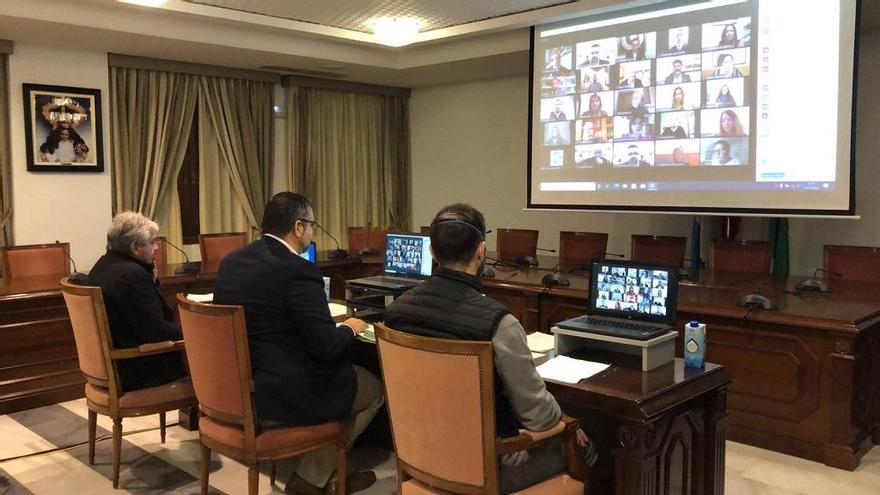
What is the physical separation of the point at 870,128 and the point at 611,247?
2312 millimetres

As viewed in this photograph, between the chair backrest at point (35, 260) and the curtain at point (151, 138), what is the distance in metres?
1.23

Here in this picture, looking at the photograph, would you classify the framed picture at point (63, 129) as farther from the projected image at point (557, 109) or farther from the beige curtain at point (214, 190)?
the projected image at point (557, 109)

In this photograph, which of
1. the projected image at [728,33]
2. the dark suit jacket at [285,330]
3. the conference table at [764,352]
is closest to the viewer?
the dark suit jacket at [285,330]

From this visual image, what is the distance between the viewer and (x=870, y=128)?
546 cm

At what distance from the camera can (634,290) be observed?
247cm

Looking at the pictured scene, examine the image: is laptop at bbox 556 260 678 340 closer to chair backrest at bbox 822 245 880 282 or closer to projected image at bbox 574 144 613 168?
chair backrest at bbox 822 245 880 282

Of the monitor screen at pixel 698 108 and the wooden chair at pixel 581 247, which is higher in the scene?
the monitor screen at pixel 698 108

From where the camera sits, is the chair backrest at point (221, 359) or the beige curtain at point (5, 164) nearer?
the chair backrest at point (221, 359)

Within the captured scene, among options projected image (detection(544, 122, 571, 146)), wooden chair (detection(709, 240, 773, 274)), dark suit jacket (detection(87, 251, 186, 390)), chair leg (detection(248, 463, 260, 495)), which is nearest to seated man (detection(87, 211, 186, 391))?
dark suit jacket (detection(87, 251, 186, 390))

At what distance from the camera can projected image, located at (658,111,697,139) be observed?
4703 mm

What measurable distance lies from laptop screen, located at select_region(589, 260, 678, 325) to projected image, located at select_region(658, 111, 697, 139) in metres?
2.56

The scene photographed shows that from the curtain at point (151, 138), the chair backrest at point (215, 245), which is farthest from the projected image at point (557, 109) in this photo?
the curtain at point (151, 138)

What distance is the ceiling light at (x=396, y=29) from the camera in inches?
223

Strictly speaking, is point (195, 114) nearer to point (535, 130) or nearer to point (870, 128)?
point (535, 130)
